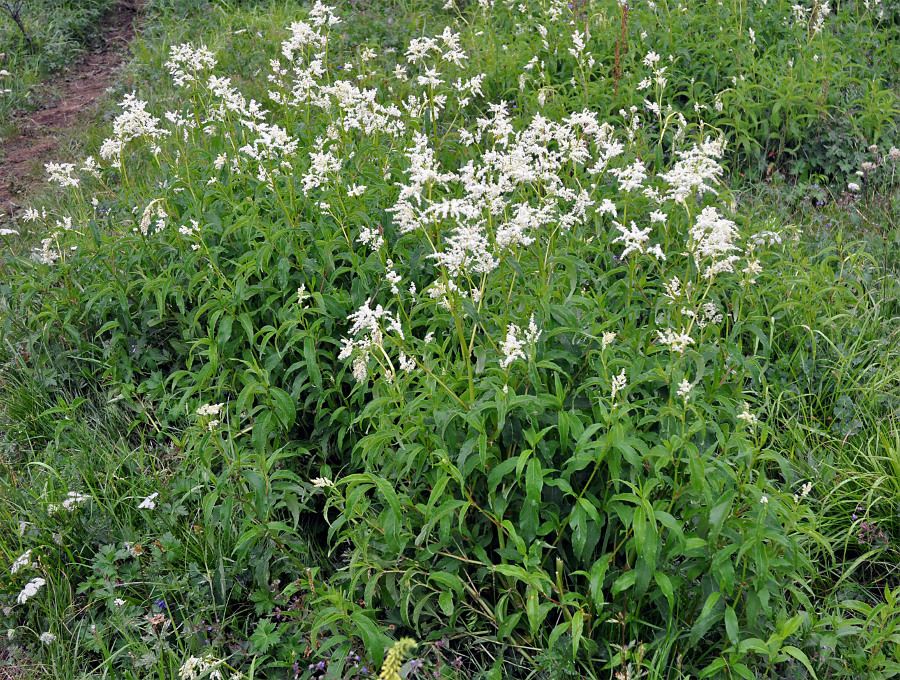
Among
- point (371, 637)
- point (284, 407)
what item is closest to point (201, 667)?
point (371, 637)

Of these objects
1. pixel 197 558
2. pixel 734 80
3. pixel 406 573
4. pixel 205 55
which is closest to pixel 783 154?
pixel 734 80

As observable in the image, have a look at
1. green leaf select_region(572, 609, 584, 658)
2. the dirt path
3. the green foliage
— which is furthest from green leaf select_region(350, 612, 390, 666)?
the green foliage

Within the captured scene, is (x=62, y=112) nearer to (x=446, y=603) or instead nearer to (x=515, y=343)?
(x=515, y=343)

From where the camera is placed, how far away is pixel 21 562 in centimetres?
334

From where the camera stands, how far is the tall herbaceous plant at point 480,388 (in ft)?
8.76

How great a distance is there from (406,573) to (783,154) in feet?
15.3

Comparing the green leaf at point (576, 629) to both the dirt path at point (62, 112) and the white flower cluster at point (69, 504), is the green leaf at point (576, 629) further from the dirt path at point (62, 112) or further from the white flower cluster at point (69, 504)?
the dirt path at point (62, 112)

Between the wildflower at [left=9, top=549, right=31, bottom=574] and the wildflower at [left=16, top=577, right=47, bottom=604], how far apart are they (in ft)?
0.31

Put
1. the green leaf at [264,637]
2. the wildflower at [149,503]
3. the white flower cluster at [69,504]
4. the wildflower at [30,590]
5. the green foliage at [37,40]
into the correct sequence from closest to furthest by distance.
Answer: the green leaf at [264,637], the wildflower at [30,590], the wildflower at [149,503], the white flower cluster at [69,504], the green foliage at [37,40]

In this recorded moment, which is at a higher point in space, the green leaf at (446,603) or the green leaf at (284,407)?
the green leaf at (284,407)

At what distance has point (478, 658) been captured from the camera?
9.71ft

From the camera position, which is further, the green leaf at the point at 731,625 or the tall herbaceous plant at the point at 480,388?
the tall herbaceous plant at the point at 480,388

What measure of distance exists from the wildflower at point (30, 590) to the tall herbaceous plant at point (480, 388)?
2.63ft

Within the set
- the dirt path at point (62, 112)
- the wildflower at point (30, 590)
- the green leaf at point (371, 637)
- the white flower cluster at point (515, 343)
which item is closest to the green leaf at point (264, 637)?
the green leaf at point (371, 637)
